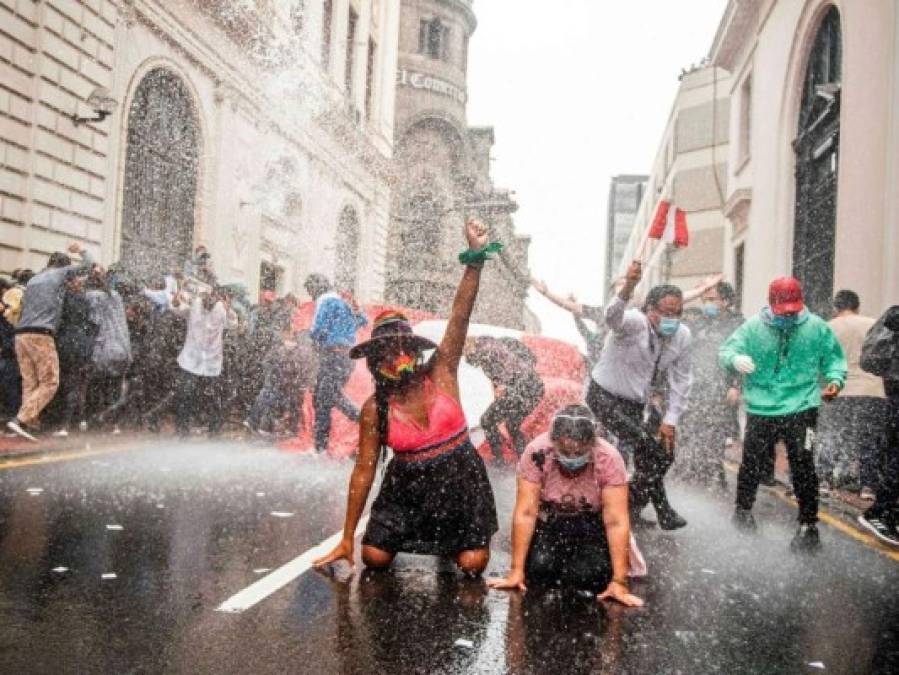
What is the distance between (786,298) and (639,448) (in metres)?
1.46

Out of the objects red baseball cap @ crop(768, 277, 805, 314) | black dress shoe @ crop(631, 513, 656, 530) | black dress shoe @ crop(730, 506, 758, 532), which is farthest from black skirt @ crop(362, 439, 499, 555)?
red baseball cap @ crop(768, 277, 805, 314)

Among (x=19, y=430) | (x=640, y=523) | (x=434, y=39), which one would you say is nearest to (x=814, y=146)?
(x=640, y=523)

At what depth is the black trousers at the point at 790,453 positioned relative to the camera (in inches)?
252

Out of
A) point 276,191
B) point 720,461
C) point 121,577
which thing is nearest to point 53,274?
point 121,577

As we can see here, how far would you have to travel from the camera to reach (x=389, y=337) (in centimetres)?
468

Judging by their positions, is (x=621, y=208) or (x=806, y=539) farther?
(x=621, y=208)

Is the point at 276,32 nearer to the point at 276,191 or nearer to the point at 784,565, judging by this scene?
the point at 276,191

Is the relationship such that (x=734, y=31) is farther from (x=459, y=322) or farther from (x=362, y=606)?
(x=362, y=606)

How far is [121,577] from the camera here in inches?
175

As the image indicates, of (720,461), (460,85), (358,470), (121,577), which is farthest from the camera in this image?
(460,85)

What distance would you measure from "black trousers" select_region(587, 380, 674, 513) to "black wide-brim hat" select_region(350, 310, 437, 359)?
230cm

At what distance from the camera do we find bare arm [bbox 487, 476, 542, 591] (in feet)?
14.8

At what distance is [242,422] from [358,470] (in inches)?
345

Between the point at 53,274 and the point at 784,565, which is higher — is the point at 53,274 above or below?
above
